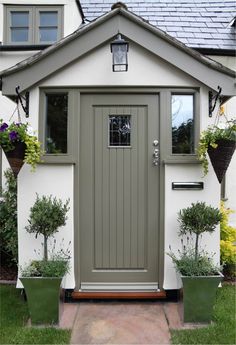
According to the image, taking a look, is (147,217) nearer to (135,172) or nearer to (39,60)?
(135,172)

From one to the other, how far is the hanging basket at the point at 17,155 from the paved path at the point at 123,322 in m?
1.81

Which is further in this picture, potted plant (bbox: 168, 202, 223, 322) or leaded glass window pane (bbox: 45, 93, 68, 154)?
leaded glass window pane (bbox: 45, 93, 68, 154)

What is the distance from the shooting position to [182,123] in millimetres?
3961

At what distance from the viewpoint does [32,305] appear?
3.27 m

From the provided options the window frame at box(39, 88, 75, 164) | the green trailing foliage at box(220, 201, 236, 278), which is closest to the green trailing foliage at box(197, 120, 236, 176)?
the green trailing foliage at box(220, 201, 236, 278)

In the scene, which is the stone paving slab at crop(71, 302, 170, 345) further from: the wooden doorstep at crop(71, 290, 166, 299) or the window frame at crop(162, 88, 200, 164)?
the window frame at crop(162, 88, 200, 164)

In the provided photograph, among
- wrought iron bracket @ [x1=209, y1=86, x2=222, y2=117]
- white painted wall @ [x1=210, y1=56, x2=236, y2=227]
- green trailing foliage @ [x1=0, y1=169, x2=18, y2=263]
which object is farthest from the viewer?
white painted wall @ [x1=210, y1=56, x2=236, y2=227]

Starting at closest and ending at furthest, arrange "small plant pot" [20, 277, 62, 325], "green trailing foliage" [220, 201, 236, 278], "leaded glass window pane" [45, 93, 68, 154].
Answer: "small plant pot" [20, 277, 62, 325] < "leaded glass window pane" [45, 93, 68, 154] < "green trailing foliage" [220, 201, 236, 278]

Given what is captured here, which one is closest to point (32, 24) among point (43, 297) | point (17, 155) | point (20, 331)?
point (17, 155)

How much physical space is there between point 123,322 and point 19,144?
2.25 meters

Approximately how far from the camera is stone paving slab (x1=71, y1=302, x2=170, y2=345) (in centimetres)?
308

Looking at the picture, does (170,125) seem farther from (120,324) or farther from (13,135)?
(120,324)

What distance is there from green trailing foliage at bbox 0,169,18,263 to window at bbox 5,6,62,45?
2.65 m

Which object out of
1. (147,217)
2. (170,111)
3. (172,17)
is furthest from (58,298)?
(172,17)
